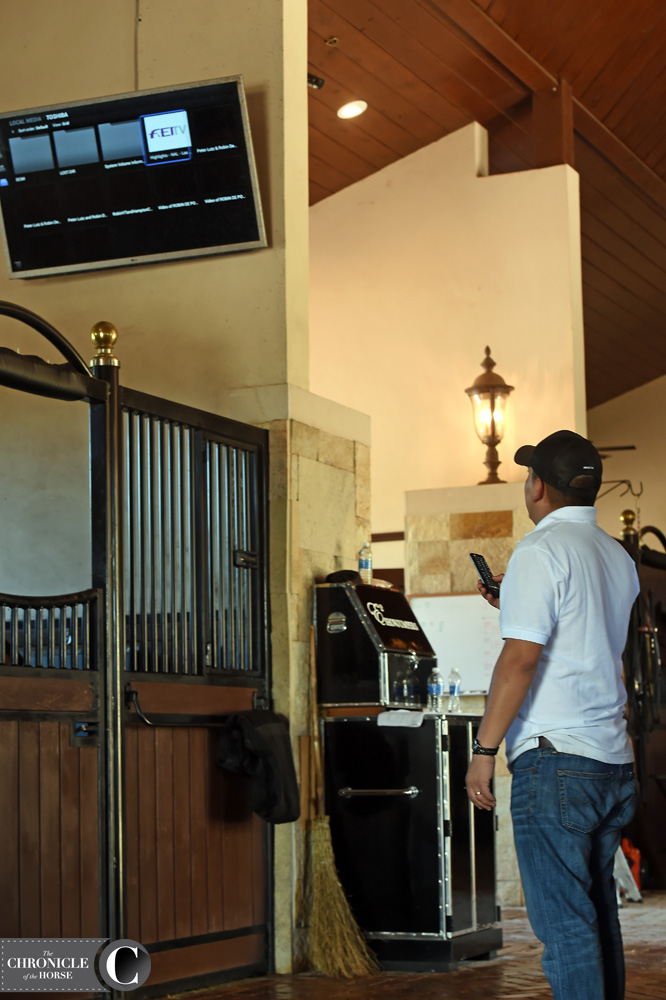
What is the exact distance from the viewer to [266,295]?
17.0 feet

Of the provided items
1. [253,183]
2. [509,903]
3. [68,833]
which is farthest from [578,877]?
[509,903]

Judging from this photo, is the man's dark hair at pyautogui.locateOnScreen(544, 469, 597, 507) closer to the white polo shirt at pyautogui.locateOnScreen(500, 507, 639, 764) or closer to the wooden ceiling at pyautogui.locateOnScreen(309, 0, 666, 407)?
the white polo shirt at pyautogui.locateOnScreen(500, 507, 639, 764)

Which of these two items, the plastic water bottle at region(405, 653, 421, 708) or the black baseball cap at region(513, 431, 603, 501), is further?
the plastic water bottle at region(405, 653, 421, 708)

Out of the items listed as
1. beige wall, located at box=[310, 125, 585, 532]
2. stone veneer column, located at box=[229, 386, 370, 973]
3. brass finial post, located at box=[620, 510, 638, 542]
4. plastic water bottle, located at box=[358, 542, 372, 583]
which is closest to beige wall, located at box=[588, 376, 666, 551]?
brass finial post, located at box=[620, 510, 638, 542]

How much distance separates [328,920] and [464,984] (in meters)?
0.57

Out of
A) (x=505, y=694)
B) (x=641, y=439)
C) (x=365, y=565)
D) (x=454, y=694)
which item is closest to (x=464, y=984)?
(x=454, y=694)

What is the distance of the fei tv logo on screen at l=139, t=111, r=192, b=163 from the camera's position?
5.12 meters

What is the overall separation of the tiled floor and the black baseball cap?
216cm

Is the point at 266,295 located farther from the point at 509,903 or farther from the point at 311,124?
the point at 509,903

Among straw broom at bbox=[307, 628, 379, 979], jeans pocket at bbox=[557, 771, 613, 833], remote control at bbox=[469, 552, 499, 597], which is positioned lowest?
straw broom at bbox=[307, 628, 379, 979]

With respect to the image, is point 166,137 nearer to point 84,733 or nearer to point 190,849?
point 84,733

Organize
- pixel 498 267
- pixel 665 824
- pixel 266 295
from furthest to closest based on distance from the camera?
pixel 665 824, pixel 498 267, pixel 266 295

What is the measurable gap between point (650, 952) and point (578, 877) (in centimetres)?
296

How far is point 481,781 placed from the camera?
2.51 metres
